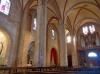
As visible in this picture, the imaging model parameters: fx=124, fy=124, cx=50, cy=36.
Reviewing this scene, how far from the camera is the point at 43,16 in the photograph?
9.30 m

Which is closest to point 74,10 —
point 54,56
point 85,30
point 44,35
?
point 85,30

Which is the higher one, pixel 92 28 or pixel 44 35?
pixel 92 28

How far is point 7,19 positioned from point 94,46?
13.2 meters

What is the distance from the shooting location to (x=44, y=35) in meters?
8.80

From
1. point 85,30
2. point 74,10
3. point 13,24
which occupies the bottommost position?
point 13,24

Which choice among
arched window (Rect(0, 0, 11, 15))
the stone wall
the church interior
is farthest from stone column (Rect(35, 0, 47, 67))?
arched window (Rect(0, 0, 11, 15))

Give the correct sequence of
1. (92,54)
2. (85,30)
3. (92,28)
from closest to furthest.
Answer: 1. (92,54)
2. (92,28)
3. (85,30)

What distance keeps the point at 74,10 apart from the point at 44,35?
9.36 meters

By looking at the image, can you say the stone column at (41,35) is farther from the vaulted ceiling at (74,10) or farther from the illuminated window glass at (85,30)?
the illuminated window glass at (85,30)

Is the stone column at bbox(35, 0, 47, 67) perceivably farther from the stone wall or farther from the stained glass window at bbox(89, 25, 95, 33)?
the stained glass window at bbox(89, 25, 95, 33)

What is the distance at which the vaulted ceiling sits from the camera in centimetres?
1409

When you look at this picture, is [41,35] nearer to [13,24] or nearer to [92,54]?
[13,24]

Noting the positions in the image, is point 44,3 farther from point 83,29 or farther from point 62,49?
point 83,29

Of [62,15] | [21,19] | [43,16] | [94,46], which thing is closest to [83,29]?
[94,46]
